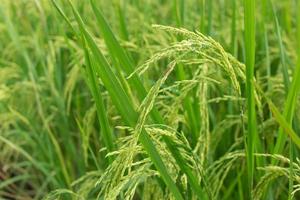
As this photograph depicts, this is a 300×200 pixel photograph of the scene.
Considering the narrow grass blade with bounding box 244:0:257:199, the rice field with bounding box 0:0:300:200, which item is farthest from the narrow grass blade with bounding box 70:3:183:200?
the narrow grass blade with bounding box 244:0:257:199

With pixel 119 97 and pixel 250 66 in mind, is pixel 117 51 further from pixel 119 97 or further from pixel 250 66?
pixel 250 66

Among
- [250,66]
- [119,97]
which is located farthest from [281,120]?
[119,97]

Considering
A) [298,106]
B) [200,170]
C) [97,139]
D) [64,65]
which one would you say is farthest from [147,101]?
[64,65]

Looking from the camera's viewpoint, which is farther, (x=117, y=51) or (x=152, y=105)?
(x=117, y=51)

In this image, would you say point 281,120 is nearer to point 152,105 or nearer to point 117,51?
point 152,105

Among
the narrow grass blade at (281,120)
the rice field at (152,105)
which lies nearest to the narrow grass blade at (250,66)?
the rice field at (152,105)

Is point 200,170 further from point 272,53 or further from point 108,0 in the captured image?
point 108,0

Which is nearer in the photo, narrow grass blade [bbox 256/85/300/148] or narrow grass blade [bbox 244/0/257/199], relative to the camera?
narrow grass blade [bbox 256/85/300/148]

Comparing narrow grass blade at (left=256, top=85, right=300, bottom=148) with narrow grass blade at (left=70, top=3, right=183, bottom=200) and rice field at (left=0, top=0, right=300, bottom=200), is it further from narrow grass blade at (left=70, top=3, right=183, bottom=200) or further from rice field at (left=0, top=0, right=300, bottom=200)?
narrow grass blade at (left=70, top=3, right=183, bottom=200)

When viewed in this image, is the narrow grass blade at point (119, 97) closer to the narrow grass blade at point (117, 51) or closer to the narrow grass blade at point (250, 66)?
the narrow grass blade at point (117, 51)
